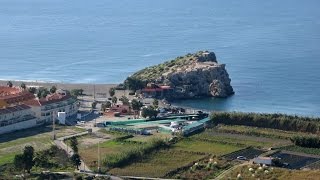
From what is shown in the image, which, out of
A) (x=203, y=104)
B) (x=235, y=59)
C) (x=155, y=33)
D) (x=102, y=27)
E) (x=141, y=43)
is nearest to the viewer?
(x=203, y=104)

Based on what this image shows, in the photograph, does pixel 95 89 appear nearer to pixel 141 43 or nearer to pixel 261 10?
pixel 141 43

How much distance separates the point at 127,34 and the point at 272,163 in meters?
60.0

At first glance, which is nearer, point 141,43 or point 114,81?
point 114,81

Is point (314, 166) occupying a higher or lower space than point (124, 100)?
lower

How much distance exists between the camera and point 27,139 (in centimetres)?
3806

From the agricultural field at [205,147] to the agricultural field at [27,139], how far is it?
6471 millimetres

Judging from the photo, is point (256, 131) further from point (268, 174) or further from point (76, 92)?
point (76, 92)

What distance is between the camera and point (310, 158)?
34.3 meters

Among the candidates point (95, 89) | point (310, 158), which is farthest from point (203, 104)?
point (310, 158)

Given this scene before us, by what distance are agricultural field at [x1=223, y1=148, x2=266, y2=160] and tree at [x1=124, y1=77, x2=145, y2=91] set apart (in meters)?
17.4

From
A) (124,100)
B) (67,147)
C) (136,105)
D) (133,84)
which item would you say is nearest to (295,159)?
(67,147)

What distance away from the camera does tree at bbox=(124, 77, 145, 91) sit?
2050 inches

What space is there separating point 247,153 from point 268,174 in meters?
4.41

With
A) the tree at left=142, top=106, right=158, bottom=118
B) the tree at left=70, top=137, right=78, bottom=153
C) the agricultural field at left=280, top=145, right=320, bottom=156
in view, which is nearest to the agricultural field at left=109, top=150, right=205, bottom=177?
the tree at left=70, top=137, right=78, bottom=153
